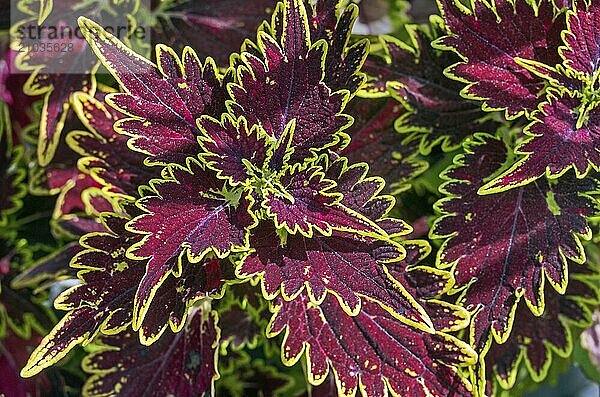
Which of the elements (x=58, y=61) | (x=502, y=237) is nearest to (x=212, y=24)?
(x=58, y=61)

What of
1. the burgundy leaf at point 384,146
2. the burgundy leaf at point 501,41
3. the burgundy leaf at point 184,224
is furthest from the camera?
the burgundy leaf at point 384,146

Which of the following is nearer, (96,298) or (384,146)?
(96,298)

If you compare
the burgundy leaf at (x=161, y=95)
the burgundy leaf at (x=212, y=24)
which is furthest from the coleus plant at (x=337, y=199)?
the burgundy leaf at (x=212, y=24)

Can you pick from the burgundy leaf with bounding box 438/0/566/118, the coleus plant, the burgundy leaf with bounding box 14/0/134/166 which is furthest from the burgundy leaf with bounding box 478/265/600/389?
the burgundy leaf with bounding box 14/0/134/166

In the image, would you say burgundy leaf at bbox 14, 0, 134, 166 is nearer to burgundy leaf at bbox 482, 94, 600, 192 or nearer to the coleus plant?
the coleus plant

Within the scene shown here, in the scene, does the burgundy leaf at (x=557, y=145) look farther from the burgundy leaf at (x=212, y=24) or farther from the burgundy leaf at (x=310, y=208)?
the burgundy leaf at (x=212, y=24)

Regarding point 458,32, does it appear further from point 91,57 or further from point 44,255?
point 44,255

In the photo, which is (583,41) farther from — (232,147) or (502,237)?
(232,147)
